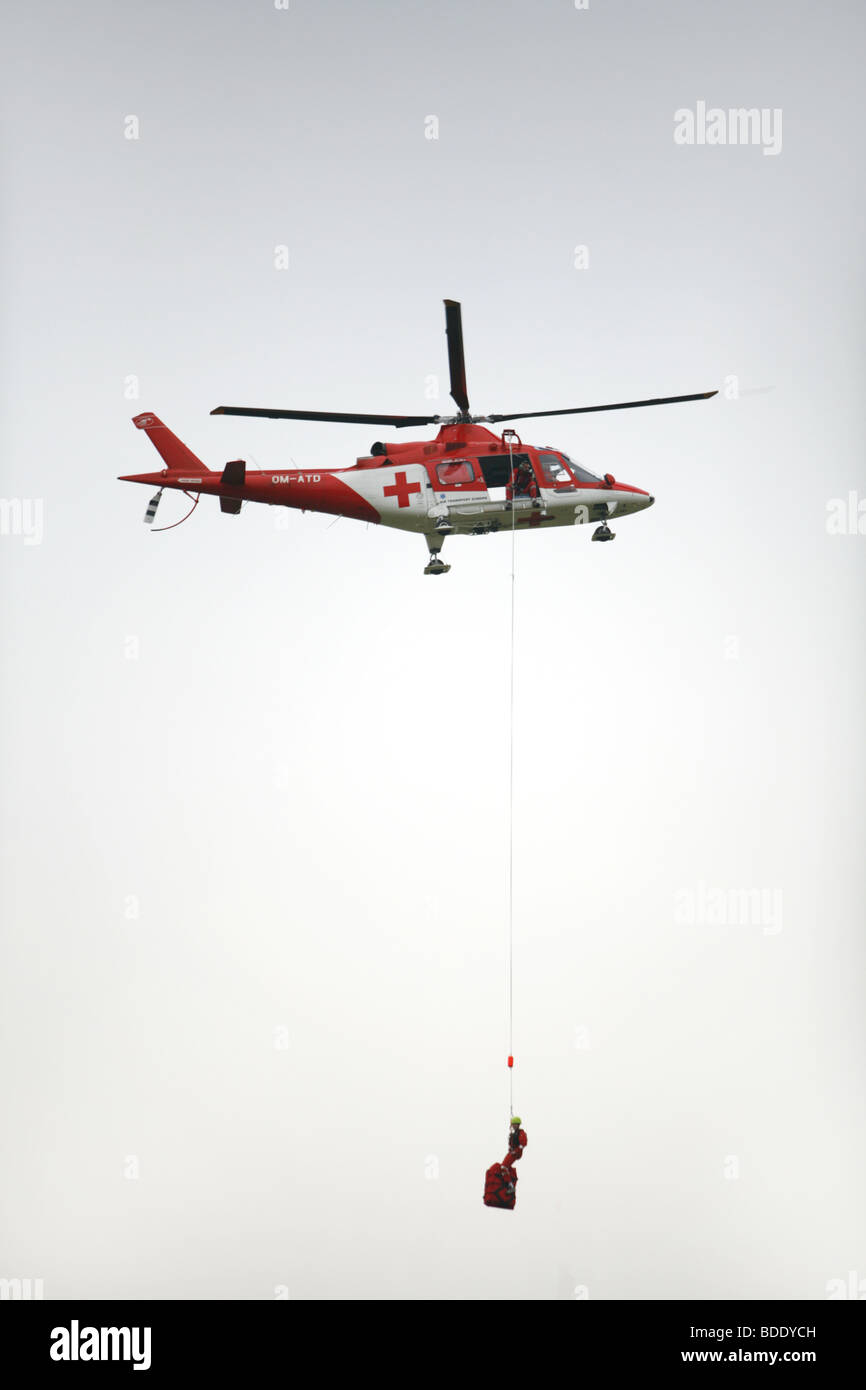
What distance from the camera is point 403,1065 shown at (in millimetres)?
7605

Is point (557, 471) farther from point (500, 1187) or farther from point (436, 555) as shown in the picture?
point (500, 1187)

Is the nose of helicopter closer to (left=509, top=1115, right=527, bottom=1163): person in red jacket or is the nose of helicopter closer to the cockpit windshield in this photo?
the cockpit windshield

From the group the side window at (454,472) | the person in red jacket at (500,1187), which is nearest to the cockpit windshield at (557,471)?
the side window at (454,472)

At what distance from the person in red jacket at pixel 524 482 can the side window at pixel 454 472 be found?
19 cm

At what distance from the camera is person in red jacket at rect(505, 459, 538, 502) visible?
5625 mm

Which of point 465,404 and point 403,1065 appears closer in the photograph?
point 465,404

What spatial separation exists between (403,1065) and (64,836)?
2.44 m

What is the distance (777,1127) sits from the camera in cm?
766

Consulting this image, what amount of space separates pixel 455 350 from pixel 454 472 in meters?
0.54

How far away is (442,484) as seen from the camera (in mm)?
5586
